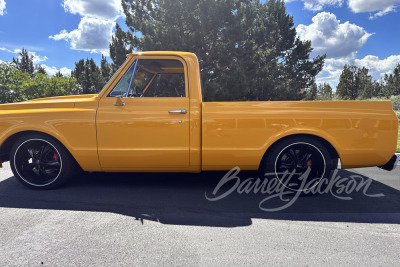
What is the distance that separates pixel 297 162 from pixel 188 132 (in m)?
1.55

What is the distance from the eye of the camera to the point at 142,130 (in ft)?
11.0

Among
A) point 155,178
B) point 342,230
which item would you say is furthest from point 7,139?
point 342,230

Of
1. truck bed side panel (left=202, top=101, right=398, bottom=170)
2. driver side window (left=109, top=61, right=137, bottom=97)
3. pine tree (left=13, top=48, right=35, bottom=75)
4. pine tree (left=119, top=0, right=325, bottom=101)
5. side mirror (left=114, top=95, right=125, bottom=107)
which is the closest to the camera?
truck bed side panel (left=202, top=101, right=398, bottom=170)

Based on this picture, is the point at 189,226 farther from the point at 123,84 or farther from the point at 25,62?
the point at 25,62

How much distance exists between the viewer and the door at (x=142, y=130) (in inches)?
132

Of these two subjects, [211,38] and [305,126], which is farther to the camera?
[211,38]

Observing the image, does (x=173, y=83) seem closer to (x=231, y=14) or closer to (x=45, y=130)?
(x=45, y=130)

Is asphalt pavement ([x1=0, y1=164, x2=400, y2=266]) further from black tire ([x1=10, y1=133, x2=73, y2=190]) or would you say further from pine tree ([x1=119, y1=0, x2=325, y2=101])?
pine tree ([x1=119, y1=0, x2=325, y2=101])

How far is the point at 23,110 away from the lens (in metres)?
3.58

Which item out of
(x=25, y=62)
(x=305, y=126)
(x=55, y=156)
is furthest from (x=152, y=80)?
(x=25, y=62)

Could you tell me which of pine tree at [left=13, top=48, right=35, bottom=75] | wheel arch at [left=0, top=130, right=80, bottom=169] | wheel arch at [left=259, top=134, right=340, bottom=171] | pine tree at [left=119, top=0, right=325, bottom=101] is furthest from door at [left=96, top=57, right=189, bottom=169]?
pine tree at [left=13, top=48, right=35, bottom=75]

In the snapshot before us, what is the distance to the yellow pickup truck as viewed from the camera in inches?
130

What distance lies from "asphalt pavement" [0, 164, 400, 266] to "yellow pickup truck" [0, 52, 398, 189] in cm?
40

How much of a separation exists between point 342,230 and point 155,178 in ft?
8.84
